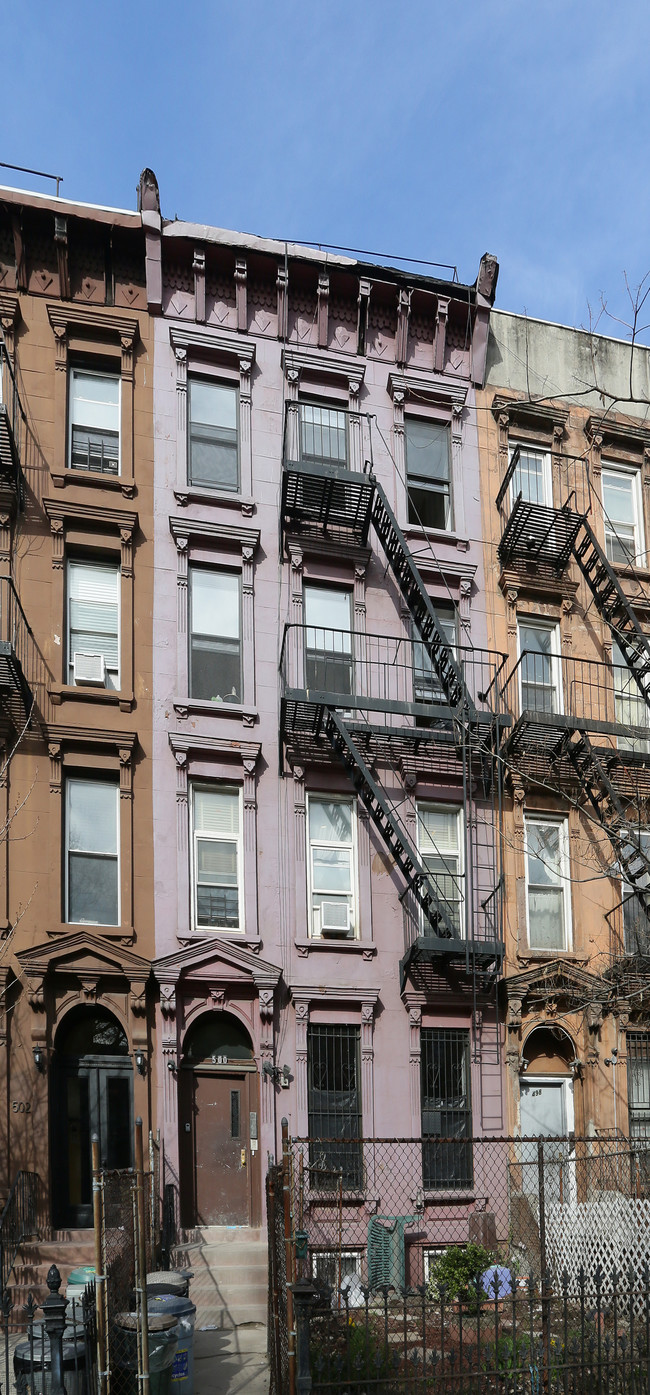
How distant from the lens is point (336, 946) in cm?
1986

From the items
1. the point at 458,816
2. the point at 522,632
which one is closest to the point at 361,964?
the point at 458,816

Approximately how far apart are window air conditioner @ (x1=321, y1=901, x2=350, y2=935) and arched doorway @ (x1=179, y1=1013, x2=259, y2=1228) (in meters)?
1.89

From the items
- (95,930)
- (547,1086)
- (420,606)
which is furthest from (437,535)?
(547,1086)

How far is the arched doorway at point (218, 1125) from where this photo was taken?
60.6ft

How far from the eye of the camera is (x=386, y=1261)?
18.0 m

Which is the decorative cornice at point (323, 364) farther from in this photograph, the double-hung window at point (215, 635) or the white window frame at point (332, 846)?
the white window frame at point (332, 846)

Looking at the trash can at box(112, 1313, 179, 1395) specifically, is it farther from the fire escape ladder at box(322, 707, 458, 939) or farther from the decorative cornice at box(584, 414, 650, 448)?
the decorative cornice at box(584, 414, 650, 448)

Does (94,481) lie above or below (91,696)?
above

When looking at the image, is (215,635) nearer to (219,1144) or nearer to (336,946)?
(336,946)

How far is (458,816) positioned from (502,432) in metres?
6.82

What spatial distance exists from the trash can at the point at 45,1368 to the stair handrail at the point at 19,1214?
531 centimetres

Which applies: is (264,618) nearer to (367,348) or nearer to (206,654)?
(206,654)

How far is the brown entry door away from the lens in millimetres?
18484

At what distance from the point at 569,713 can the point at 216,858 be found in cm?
658
